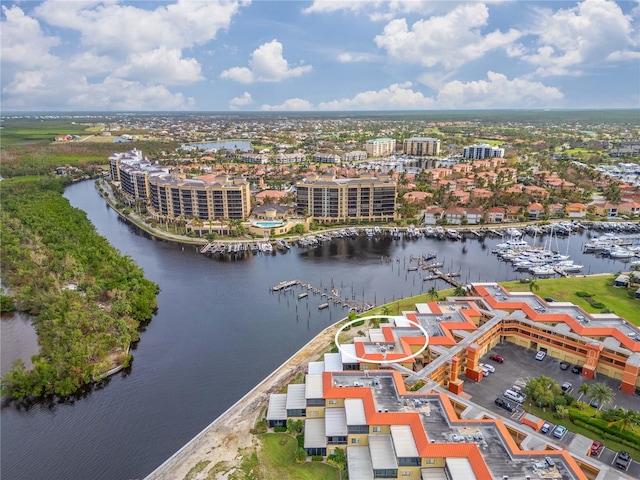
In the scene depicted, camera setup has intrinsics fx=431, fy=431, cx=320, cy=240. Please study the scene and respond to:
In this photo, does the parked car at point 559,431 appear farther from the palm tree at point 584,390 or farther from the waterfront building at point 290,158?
the waterfront building at point 290,158

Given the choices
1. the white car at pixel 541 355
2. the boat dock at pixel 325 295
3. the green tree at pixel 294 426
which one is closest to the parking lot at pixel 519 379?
the white car at pixel 541 355

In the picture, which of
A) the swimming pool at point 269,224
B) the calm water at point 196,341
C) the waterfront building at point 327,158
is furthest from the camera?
the waterfront building at point 327,158

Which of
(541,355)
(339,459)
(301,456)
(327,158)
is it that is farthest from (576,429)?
(327,158)

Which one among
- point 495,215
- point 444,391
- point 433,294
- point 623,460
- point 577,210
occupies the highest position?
point 577,210

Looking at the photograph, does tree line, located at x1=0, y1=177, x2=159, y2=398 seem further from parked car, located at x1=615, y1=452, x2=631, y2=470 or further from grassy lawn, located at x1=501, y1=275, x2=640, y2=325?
grassy lawn, located at x1=501, y1=275, x2=640, y2=325

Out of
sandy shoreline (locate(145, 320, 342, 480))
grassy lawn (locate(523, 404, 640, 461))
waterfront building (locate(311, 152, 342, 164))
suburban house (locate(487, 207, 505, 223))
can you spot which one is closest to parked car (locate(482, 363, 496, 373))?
grassy lawn (locate(523, 404, 640, 461))

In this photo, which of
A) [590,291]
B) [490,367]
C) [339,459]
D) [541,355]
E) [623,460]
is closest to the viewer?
[339,459]

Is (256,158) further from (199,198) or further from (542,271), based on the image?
(542,271)
